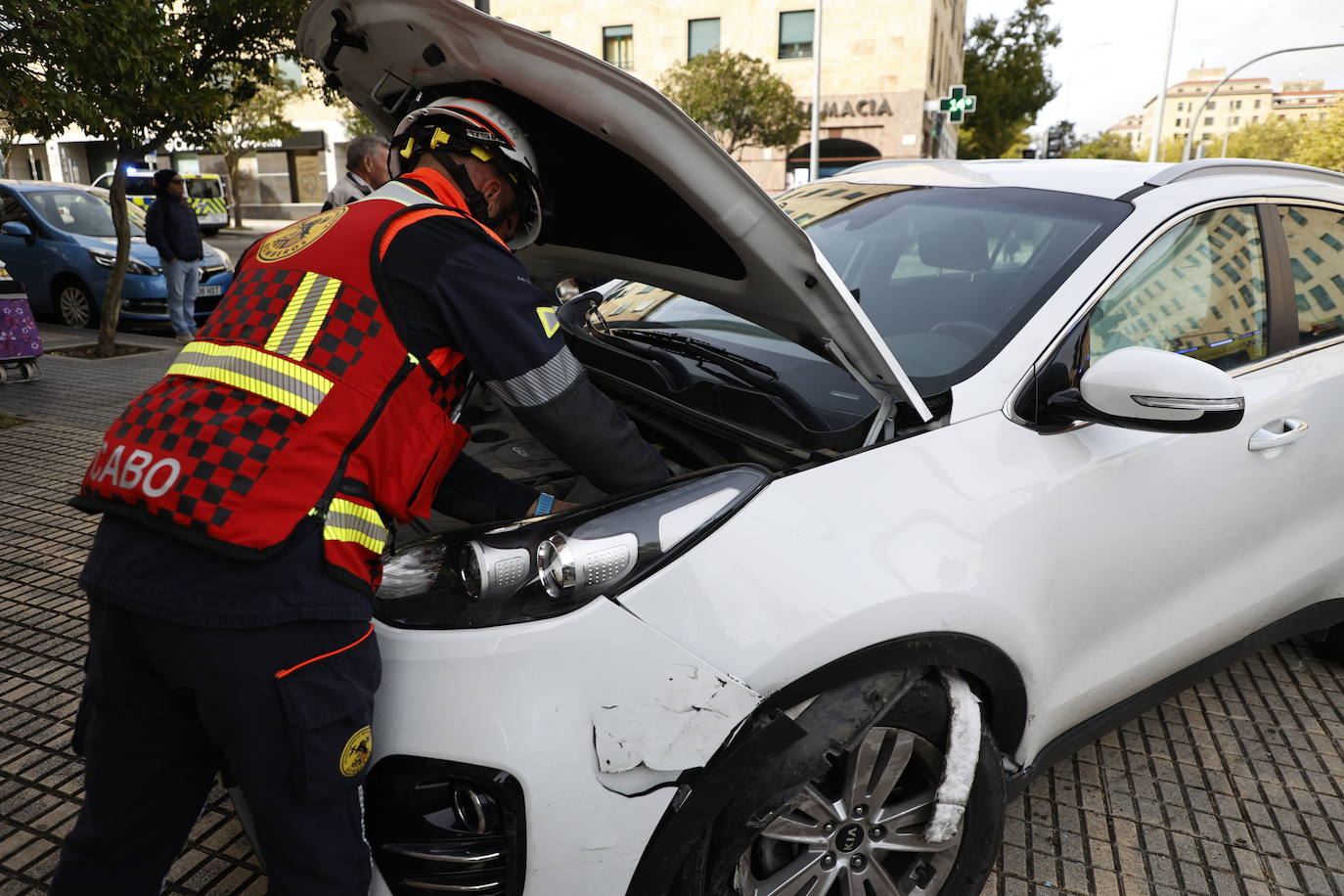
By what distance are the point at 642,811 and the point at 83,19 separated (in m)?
5.92

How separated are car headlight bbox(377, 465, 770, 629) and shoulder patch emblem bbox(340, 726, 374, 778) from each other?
19 cm

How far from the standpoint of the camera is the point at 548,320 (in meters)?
1.65

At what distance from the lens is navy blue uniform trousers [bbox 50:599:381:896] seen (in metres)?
1.41

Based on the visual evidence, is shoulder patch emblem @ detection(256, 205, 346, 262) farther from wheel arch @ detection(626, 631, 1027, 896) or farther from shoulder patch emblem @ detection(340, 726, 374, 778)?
wheel arch @ detection(626, 631, 1027, 896)

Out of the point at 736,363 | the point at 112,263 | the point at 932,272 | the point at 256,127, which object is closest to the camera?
the point at 736,363

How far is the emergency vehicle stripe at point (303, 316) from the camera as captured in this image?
4.79ft

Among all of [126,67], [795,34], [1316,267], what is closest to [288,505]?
[1316,267]

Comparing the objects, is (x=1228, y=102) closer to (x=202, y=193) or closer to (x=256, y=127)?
(x=256, y=127)

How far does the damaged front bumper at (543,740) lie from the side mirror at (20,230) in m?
11.0

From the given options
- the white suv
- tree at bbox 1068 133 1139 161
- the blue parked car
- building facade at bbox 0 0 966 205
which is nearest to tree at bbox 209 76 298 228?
building facade at bbox 0 0 966 205

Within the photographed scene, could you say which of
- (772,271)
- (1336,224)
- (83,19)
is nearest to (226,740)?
(772,271)

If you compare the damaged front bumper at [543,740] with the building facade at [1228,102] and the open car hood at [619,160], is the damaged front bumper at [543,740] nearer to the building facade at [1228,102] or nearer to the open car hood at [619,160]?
the open car hood at [619,160]

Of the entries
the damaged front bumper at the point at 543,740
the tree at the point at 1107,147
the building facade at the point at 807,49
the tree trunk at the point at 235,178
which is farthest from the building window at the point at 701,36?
the tree at the point at 1107,147

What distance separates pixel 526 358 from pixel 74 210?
1124cm
